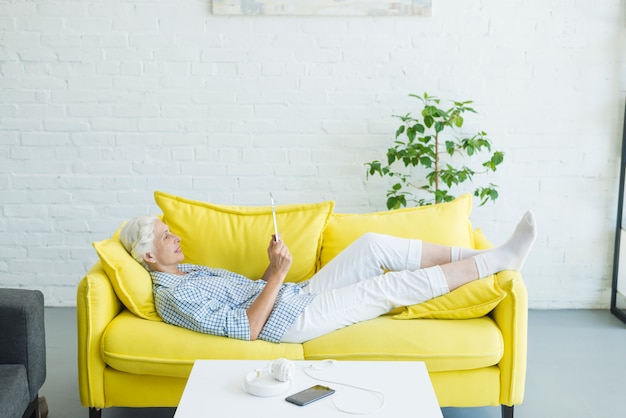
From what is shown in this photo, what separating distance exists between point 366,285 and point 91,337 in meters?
1.02

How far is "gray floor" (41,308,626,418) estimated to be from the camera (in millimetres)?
3010

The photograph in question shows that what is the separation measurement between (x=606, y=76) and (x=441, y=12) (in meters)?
0.97

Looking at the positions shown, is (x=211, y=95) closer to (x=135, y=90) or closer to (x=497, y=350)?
(x=135, y=90)

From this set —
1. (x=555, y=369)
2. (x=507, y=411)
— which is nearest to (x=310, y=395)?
(x=507, y=411)

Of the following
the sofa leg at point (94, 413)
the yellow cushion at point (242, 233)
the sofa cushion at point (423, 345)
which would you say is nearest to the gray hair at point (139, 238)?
the yellow cushion at point (242, 233)

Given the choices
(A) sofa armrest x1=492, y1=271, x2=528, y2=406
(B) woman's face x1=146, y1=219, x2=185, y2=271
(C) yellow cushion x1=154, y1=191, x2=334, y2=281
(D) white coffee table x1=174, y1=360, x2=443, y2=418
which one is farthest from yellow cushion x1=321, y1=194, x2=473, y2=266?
(D) white coffee table x1=174, y1=360, x2=443, y2=418

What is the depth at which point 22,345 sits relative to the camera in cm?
255

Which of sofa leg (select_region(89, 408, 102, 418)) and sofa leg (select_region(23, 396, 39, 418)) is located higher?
sofa leg (select_region(23, 396, 39, 418))

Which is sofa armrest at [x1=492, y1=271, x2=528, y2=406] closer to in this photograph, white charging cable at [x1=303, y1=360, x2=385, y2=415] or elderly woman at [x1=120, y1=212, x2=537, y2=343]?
elderly woman at [x1=120, y1=212, x2=537, y2=343]

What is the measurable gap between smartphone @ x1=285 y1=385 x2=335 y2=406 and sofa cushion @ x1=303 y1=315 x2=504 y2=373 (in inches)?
21.2

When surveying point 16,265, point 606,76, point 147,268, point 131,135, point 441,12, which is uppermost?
point 441,12

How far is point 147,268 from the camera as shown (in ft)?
9.87

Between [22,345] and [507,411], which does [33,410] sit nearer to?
[22,345]

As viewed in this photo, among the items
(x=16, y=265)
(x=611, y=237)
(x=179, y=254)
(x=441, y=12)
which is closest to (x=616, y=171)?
(x=611, y=237)
